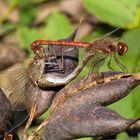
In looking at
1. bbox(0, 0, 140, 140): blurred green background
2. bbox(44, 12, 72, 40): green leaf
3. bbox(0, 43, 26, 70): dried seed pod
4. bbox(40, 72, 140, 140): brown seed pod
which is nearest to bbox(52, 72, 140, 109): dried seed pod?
bbox(40, 72, 140, 140): brown seed pod

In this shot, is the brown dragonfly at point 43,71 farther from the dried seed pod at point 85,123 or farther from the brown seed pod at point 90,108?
the dried seed pod at point 85,123

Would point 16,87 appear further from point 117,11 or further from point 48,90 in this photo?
point 117,11

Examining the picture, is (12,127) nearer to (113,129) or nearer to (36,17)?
(113,129)

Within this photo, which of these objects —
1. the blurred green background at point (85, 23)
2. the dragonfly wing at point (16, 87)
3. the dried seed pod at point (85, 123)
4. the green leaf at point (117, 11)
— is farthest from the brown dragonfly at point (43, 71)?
the green leaf at point (117, 11)

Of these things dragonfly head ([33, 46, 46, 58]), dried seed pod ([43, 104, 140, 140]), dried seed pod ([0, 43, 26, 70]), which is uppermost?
dragonfly head ([33, 46, 46, 58])

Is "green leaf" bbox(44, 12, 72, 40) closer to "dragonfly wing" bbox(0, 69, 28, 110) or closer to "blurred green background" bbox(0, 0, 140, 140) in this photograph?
"blurred green background" bbox(0, 0, 140, 140)

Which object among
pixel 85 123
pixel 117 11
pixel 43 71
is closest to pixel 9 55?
pixel 117 11

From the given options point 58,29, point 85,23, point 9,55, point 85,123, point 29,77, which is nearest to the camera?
point 85,123
